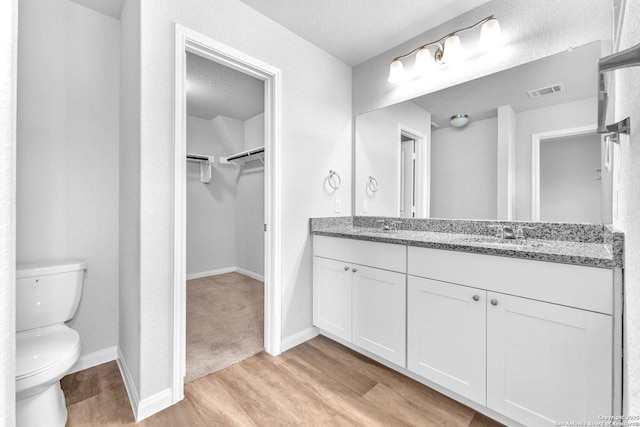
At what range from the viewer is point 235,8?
5.96 ft

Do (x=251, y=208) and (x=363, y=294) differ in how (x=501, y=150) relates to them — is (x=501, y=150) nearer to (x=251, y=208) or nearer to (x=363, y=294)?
(x=363, y=294)

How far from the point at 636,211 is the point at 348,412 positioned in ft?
4.85

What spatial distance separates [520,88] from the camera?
5.63 feet

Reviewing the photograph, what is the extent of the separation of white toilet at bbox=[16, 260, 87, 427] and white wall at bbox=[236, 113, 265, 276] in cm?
235

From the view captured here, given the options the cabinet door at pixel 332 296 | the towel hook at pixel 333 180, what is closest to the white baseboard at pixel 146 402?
the cabinet door at pixel 332 296

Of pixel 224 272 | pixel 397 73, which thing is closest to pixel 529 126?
pixel 397 73

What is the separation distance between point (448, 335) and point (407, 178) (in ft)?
4.09

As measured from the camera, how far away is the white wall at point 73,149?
67.8 inches

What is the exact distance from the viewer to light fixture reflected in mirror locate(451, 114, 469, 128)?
6.54 feet

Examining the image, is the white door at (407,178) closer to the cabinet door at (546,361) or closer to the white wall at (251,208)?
the cabinet door at (546,361)

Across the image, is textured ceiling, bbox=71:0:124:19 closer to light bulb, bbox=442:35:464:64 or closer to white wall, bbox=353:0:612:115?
white wall, bbox=353:0:612:115

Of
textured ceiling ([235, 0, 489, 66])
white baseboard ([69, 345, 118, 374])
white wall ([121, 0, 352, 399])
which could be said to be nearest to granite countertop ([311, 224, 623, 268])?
white wall ([121, 0, 352, 399])

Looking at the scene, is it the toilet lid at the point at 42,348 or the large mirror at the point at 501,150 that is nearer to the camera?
the toilet lid at the point at 42,348

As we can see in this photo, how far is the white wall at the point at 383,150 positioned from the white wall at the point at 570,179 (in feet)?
2.67
